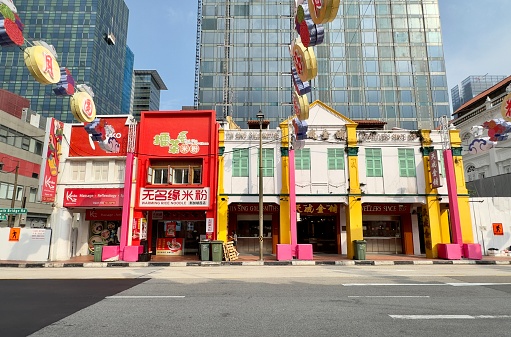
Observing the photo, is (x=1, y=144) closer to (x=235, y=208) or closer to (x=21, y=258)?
(x=21, y=258)

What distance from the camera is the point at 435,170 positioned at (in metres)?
20.8

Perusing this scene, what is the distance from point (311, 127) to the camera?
888 inches

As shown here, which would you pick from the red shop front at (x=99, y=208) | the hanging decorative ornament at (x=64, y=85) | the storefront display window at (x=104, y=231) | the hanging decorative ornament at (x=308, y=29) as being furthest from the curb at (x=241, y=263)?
the hanging decorative ornament at (x=308, y=29)

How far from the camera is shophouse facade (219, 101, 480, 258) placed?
21.4 metres

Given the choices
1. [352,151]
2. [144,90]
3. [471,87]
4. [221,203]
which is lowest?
[221,203]

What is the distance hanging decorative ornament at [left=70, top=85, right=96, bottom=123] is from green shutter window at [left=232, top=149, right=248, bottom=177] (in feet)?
28.9

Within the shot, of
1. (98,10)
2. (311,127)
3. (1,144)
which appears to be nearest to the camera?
(311,127)

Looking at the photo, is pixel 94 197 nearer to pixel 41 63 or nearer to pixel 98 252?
pixel 98 252

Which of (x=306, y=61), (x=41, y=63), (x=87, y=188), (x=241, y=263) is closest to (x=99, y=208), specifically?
(x=87, y=188)

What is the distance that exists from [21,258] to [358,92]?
52150 mm

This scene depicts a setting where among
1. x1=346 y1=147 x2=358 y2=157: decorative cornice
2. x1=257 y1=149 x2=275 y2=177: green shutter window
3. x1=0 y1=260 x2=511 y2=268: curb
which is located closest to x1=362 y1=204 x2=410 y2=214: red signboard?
x1=346 y1=147 x2=358 y2=157: decorative cornice

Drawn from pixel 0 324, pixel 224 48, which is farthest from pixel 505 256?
pixel 224 48

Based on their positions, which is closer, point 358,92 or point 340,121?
point 340,121

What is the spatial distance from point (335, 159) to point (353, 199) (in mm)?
2832
